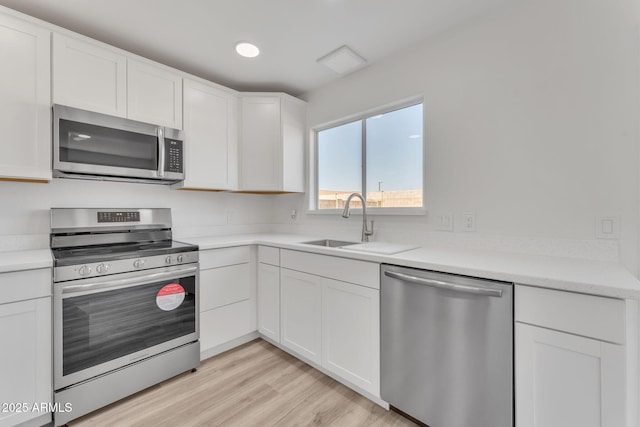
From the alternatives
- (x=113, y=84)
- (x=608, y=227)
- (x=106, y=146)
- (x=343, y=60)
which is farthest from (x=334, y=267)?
(x=113, y=84)

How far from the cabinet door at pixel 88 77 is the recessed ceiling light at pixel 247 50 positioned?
2.71 ft

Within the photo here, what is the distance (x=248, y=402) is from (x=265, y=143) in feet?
7.06

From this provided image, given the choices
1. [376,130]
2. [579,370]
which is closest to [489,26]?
[376,130]

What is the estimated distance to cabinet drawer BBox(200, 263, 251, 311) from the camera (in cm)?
215

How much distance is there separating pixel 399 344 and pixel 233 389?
45.8 inches

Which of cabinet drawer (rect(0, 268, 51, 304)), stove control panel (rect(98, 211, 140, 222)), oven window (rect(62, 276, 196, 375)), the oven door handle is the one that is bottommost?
oven window (rect(62, 276, 196, 375))

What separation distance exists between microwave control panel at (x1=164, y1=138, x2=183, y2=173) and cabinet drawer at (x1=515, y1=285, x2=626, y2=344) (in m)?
2.38

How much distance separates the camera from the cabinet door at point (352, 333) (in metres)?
1.63

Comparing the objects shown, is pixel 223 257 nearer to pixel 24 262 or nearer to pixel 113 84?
pixel 24 262

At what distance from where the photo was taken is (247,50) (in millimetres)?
2203

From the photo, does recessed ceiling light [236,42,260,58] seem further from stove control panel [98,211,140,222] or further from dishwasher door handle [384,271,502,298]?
dishwasher door handle [384,271,502,298]

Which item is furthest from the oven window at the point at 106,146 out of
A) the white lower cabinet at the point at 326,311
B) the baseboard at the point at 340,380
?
the baseboard at the point at 340,380

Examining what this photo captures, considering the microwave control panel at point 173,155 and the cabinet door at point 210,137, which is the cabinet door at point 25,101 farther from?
the cabinet door at point 210,137

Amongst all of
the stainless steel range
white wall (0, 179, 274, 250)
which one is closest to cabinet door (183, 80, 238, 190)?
white wall (0, 179, 274, 250)
